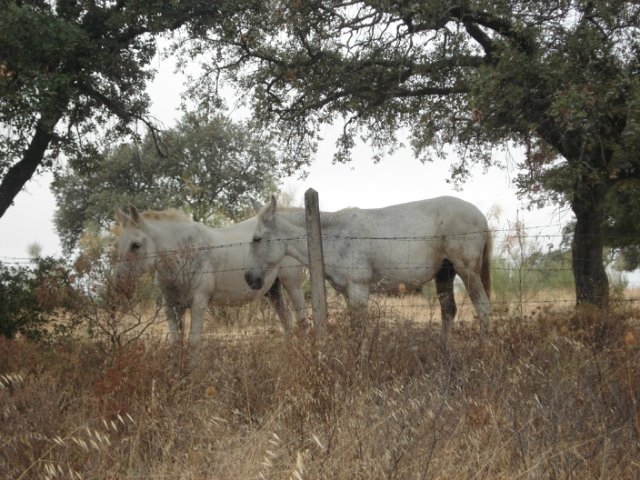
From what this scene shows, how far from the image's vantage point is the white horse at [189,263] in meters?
10.5

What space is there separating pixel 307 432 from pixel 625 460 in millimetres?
1877

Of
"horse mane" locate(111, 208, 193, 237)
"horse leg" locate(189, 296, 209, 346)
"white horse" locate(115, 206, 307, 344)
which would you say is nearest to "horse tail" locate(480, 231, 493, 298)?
"white horse" locate(115, 206, 307, 344)

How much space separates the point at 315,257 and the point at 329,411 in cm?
329

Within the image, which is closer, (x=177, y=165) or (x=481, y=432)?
(x=481, y=432)

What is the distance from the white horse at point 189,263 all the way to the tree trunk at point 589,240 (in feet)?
18.6

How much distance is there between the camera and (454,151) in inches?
710

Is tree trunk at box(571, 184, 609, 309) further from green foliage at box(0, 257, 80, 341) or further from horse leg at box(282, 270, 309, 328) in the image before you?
green foliage at box(0, 257, 80, 341)

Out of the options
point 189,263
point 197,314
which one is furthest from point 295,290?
point 189,263

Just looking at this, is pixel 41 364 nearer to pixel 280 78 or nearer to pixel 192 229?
pixel 192 229

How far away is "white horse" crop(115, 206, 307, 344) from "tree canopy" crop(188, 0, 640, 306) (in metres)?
4.41

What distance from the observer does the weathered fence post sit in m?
8.31

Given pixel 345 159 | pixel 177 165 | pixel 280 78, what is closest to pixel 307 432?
pixel 280 78

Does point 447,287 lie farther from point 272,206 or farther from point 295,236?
point 272,206

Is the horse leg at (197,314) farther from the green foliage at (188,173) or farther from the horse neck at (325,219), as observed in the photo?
the green foliage at (188,173)
